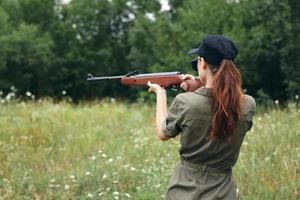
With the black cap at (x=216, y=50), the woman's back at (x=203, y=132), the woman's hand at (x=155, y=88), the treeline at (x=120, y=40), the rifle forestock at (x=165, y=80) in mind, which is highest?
the black cap at (x=216, y=50)

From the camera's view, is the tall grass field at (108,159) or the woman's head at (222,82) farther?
the tall grass field at (108,159)

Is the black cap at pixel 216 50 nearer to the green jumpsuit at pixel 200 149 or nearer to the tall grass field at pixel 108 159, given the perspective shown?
the green jumpsuit at pixel 200 149

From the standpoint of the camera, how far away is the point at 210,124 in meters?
3.36

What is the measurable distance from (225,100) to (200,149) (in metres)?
0.33

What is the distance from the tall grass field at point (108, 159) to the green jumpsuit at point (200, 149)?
2.18 meters

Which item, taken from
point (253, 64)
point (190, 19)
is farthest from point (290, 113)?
point (190, 19)

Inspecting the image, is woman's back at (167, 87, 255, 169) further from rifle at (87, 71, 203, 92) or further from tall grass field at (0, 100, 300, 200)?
tall grass field at (0, 100, 300, 200)

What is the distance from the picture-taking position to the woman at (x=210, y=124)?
3340mm

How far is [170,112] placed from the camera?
3.49 m

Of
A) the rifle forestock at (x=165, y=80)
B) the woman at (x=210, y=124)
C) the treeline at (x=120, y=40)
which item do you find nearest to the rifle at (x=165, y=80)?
the rifle forestock at (x=165, y=80)

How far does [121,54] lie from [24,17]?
584 centimetres

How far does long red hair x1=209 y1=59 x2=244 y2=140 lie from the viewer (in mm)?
3314

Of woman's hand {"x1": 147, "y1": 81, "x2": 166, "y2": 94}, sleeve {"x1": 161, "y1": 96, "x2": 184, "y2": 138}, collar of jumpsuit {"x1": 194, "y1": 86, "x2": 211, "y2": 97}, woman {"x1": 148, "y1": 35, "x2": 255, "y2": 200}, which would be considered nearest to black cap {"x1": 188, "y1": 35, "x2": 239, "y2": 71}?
woman {"x1": 148, "y1": 35, "x2": 255, "y2": 200}

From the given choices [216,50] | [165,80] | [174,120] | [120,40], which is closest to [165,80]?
[165,80]
